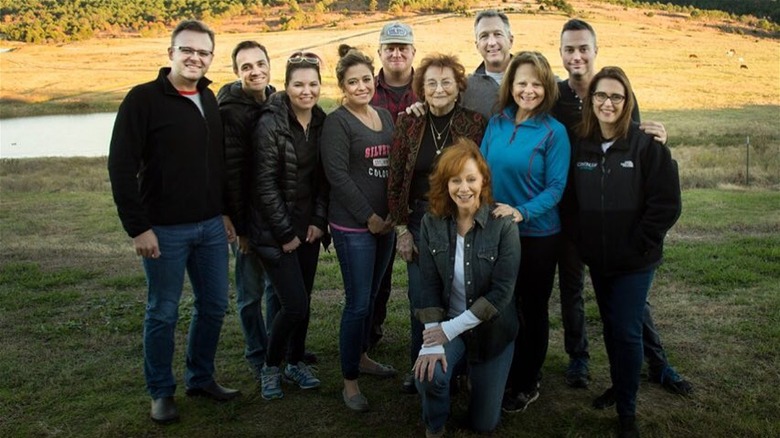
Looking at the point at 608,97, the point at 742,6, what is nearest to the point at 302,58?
the point at 608,97

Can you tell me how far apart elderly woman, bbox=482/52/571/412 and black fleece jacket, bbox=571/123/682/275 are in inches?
7.2

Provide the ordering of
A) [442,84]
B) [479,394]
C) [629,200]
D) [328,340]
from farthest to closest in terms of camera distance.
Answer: [328,340] < [442,84] < [479,394] < [629,200]

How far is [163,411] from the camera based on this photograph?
13.1 feet

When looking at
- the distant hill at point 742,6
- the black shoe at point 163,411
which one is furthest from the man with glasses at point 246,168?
the distant hill at point 742,6

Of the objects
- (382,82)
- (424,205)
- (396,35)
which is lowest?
(424,205)

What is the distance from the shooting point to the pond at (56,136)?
30.0m

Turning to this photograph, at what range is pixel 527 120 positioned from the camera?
382cm

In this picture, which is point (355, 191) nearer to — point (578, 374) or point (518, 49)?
point (578, 374)

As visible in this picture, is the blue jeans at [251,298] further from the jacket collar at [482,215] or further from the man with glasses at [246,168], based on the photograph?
the jacket collar at [482,215]

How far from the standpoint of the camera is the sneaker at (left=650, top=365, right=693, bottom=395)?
14.2 ft

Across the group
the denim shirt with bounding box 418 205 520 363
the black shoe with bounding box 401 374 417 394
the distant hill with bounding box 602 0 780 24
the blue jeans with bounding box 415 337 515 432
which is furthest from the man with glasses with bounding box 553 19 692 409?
the distant hill with bounding box 602 0 780 24

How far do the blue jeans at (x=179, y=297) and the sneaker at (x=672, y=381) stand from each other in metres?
2.79

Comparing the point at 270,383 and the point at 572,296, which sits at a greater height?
the point at 572,296

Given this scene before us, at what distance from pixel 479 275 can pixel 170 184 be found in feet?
5.74
